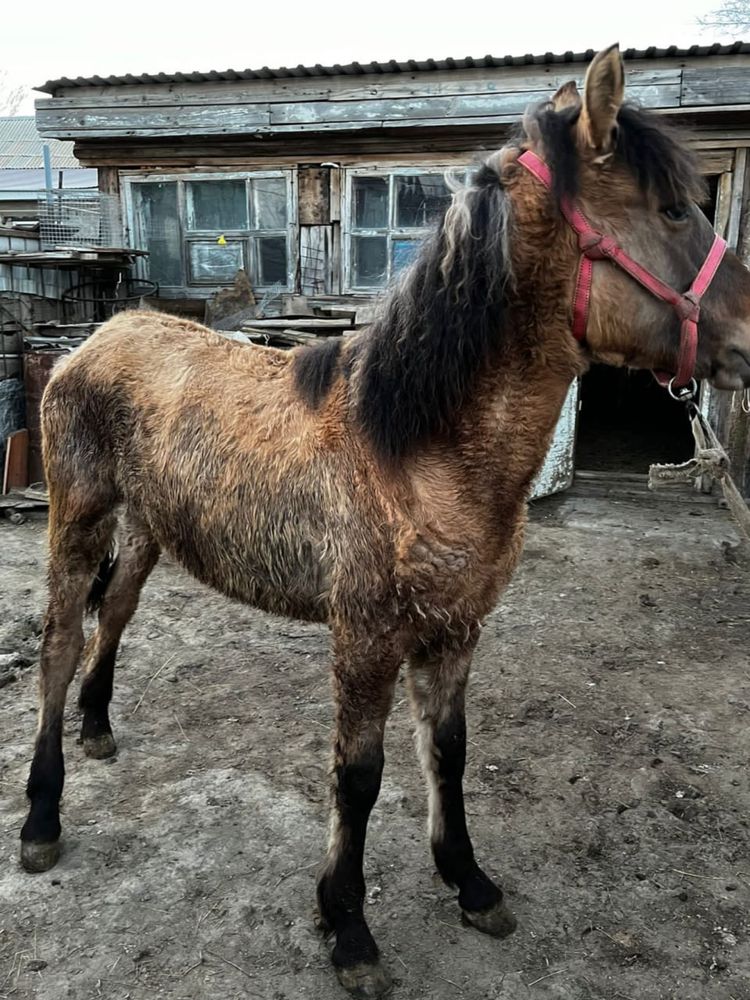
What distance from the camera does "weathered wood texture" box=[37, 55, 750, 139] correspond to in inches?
277

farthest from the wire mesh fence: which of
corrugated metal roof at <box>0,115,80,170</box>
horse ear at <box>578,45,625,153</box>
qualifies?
corrugated metal roof at <box>0,115,80,170</box>

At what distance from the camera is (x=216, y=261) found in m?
8.63

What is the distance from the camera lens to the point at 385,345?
2164 mm


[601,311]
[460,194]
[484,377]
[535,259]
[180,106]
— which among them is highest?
[180,106]

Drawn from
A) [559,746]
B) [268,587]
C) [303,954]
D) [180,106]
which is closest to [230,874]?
[303,954]

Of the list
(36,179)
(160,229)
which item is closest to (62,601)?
(160,229)

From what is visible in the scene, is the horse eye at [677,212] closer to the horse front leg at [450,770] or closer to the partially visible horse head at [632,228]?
the partially visible horse head at [632,228]

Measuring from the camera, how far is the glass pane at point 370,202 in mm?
8141

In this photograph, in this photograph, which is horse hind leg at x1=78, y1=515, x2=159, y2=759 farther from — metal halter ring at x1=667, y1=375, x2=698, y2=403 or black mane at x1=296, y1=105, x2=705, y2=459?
metal halter ring at x1=667, y1=375, x2=698, y2=403

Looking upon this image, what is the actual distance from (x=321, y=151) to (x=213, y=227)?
150 centimetres

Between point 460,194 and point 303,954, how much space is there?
2347 millimetres

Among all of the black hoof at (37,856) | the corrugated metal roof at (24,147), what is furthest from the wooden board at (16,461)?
the corrugated metal roof at (24,147)

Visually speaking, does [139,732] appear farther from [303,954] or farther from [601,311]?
[601,311]

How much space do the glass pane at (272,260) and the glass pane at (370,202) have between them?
91cm
